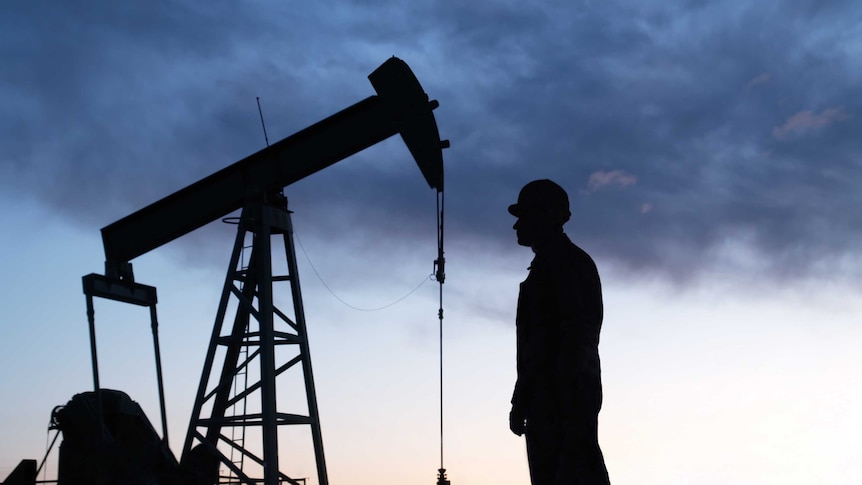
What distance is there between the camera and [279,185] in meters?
21.4

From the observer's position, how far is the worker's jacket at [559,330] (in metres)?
6.22

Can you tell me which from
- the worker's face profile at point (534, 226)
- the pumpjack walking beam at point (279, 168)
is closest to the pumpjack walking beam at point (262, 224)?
the pumpjack walking beam at point (279, 168)

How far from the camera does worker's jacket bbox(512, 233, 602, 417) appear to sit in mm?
6219

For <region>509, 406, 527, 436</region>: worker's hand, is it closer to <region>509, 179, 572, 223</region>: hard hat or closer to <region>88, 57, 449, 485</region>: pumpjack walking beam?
<region>509, 179, 572, 223</region>: hard hat

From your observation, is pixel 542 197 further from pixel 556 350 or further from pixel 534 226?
pixel 556 350

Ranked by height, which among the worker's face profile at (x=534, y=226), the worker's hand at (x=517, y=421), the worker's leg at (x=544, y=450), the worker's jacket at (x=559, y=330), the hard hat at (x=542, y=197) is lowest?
the worker's leg at (x=544, y=450)

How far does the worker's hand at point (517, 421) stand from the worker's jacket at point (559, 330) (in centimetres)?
5

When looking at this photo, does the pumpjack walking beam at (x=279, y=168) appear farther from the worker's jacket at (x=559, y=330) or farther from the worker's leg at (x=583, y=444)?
the worker's leg at (x=583, y=444)

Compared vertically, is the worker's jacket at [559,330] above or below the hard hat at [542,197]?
below

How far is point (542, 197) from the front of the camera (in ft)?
22.1

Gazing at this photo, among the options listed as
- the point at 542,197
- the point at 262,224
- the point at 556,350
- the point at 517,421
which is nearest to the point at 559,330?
the point at 556,350

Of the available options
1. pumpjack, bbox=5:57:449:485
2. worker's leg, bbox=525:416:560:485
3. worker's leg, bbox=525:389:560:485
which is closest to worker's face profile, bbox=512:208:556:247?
worker's leg, bbox=525:389:560:485

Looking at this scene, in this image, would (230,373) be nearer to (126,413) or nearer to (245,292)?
(245,292)

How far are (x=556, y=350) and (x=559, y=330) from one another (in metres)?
0.14
